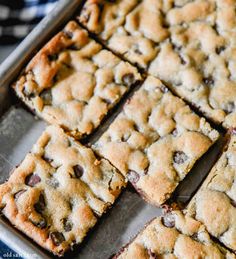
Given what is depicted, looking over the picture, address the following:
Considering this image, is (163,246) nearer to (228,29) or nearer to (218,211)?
(218,211)

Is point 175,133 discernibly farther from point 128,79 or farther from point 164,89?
point 128,79

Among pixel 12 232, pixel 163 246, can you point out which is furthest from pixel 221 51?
pixel 12 232

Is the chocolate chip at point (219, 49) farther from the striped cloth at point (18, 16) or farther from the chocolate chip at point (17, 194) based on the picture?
the chocolate chip at point (17, 194)

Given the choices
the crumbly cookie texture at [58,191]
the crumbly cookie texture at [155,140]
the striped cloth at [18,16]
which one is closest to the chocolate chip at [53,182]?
the crumbly cookie texture at [58,191]

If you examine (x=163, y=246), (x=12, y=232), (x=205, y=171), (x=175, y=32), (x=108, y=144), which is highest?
(x=175, y=32)

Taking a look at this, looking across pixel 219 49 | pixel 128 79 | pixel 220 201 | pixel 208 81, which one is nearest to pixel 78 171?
pixel 128 79

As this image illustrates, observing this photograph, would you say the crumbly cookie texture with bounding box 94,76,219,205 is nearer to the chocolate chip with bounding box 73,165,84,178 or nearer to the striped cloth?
the chocolate chip with bounding box 73,165,84,178
